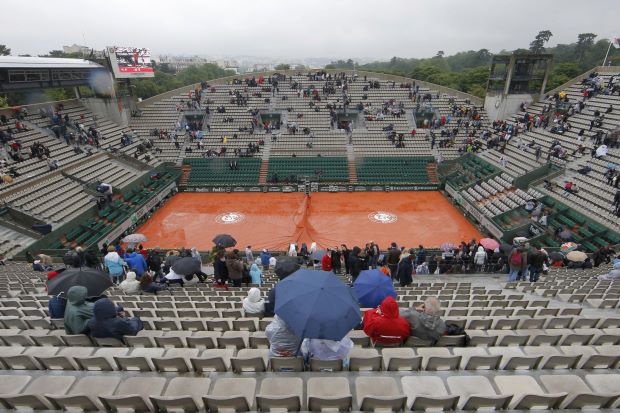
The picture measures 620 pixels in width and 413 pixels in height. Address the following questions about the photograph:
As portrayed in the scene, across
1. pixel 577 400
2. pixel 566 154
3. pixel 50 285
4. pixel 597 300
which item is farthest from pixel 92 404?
pixel 566 154

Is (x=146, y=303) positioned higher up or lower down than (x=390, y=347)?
lower down

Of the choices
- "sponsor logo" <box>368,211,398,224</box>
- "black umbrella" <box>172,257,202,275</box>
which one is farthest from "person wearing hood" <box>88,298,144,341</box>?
"sponsor logo" <box>368,211,398,224</box>

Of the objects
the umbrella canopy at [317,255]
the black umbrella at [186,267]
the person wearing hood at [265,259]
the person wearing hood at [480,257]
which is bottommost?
the person wearing hood at [265,259]

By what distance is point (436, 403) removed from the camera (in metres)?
4.01

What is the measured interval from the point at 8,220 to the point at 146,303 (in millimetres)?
15922

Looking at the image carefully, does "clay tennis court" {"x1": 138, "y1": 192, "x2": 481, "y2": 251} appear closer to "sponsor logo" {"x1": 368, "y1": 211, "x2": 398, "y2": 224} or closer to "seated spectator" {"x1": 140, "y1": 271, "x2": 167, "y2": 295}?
"sponsor logo" {"x1": 368, "y1": 211, "x2": 398, "y2": 224}

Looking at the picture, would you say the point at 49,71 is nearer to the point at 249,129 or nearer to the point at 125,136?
the point at 125,136

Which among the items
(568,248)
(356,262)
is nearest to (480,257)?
(568,248)

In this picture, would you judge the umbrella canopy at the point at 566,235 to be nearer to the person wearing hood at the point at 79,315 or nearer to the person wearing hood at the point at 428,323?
the person wearing hood at the point at 428,323

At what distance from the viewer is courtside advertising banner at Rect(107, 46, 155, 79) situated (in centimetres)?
3259

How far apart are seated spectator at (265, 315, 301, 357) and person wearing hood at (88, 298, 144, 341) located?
2616mm

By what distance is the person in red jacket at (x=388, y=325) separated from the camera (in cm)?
529

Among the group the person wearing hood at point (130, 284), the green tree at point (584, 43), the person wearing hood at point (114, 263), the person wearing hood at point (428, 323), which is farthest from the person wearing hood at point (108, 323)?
the green tree at point (584, 43)

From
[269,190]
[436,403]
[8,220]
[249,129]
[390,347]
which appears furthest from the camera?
[249,129]
